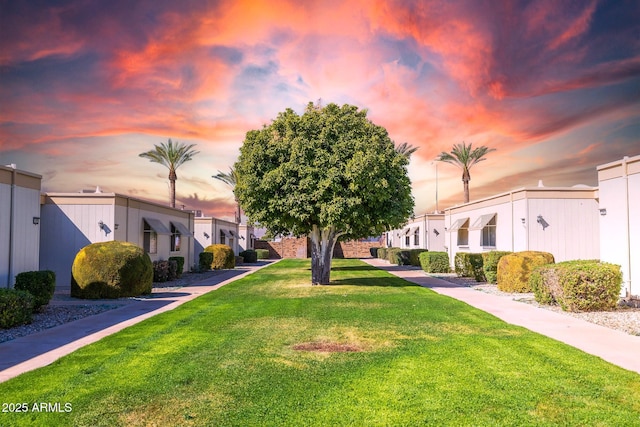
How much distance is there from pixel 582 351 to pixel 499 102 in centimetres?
1717

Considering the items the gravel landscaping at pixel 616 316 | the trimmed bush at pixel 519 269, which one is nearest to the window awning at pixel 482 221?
the trimmed bush at pixel 519 269

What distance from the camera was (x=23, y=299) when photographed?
405 inches

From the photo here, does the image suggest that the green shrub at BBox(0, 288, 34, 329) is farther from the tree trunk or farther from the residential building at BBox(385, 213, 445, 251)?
the residential building at BBox(385, 213, 445, 251)

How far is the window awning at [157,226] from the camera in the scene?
2205 cm

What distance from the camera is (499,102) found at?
2248cm

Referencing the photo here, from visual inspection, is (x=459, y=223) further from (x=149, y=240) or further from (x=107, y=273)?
(x=107, y=273)

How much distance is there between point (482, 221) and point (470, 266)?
8.51 feet

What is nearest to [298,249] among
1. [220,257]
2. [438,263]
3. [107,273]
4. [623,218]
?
[220,257]

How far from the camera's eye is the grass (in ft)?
15.9

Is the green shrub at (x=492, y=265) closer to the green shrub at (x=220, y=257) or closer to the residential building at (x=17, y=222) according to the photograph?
the residential building at (x=17, y=222)

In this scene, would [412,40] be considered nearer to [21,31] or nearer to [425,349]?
[21,31]

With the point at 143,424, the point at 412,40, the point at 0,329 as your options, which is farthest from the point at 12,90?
the point at 143,424

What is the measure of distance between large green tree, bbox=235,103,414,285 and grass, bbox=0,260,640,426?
742cm

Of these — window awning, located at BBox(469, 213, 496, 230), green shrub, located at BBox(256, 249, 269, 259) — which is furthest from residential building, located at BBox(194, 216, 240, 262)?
window awning, located at BBox(469, 213, 496, 230)
